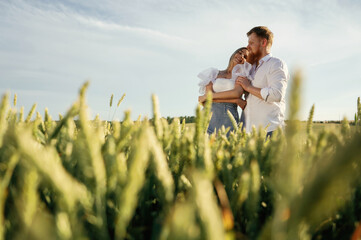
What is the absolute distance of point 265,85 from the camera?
6.09m

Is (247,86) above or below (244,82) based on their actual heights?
below

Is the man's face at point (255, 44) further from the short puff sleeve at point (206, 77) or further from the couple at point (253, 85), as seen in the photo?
the short puff sleeve at point (206, 77)

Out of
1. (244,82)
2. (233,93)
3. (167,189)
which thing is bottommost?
(167,189)

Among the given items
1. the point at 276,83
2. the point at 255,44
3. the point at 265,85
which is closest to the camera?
the point at 276,83

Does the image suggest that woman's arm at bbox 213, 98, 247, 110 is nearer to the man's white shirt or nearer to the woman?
the woman

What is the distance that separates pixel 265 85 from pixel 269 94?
786 millimetres

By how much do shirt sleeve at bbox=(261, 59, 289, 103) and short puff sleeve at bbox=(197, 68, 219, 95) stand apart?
271 cm

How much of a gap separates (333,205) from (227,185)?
0.26 metres

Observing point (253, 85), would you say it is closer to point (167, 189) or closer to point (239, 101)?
point (239, 101)

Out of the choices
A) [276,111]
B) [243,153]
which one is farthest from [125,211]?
[276,111]

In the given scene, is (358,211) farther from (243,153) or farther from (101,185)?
(101,185)

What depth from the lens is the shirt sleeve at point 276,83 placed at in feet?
17.6

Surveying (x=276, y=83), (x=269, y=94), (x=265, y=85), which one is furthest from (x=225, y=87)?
(x=269, y=94)

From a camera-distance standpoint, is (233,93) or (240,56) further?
(240,56)
